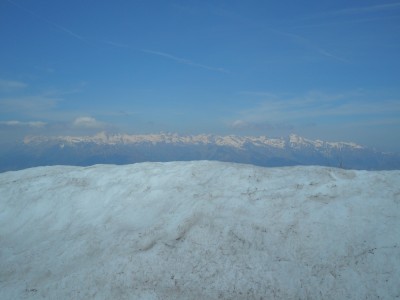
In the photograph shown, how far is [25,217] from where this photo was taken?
2173cm

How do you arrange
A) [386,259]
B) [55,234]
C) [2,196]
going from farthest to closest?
[2,196]
[55,234]
[386,259]

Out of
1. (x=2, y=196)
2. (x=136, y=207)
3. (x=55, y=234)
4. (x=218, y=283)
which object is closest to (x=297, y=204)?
(x=218, y=283)

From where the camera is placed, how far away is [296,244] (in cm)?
1502

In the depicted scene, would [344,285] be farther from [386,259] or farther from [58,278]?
[58,278]

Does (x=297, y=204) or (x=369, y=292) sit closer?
(x=369, y=292)

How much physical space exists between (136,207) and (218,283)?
7498 mm

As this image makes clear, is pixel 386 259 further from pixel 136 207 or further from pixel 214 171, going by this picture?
pixel 136 207

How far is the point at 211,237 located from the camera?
15914 millimetres

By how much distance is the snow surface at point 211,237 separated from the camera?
44.3 feet

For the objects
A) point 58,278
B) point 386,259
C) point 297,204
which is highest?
point 297,204

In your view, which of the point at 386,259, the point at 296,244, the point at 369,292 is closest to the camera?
the point at 369,292

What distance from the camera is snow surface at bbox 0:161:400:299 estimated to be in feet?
44.3

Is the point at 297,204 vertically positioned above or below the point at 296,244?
above

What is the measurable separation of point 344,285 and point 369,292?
2.67 feet
